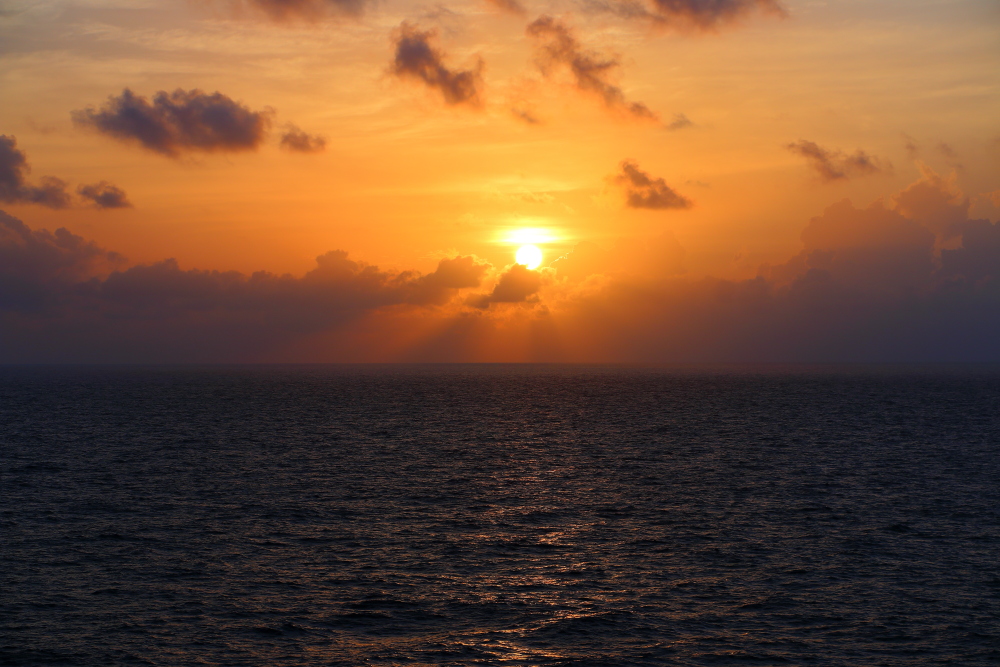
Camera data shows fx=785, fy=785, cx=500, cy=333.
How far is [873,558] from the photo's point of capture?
37938 millimetres

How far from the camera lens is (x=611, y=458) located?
74.0m

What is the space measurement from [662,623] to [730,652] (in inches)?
125

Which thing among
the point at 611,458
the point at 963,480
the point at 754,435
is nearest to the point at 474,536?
the point at 611,458

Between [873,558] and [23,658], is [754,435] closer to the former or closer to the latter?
[873,558]

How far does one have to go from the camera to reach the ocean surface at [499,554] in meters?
27.8

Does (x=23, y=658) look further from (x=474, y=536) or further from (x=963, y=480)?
(x=963, y=480)

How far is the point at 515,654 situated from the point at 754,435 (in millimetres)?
73755

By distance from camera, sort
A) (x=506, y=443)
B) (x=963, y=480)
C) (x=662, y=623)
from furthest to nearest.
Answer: (x=506, y=443), (x=963, y=480), (x=662, y=623)

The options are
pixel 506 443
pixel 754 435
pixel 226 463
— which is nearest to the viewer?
pixel 226 463

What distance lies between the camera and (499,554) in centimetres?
3884

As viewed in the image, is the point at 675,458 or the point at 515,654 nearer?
the point at 515,654

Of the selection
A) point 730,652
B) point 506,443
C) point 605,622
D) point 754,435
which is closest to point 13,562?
point 605,622

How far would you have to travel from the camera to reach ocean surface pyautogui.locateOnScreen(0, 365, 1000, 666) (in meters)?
27.8

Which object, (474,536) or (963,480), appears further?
(963,480)
